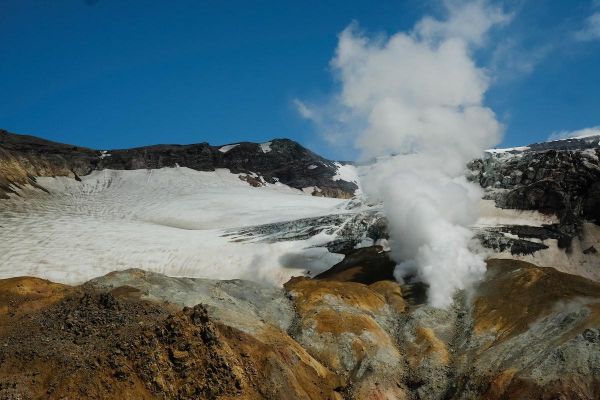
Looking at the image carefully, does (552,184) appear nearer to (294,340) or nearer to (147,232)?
(294,340)

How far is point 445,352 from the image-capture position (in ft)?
149

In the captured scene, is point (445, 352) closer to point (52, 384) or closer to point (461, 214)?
point (52, 384)

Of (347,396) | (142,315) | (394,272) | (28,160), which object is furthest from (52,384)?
(28,160)

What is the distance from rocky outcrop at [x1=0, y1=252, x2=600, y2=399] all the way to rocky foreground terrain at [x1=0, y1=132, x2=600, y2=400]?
12 cm

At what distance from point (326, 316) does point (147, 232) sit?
65.3 m

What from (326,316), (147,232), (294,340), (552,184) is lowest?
(294,340)

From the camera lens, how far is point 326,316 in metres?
49.4

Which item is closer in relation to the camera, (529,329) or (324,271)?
(529,329)

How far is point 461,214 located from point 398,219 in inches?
388

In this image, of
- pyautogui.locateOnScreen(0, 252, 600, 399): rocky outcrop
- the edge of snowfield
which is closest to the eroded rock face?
the edge of snowfield

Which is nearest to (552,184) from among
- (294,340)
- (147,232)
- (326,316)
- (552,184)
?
(552,184)

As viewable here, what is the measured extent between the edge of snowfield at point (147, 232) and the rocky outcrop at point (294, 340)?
33.7m

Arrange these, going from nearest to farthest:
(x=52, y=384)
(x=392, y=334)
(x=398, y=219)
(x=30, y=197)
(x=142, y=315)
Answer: (x=52, y=384) < (x=142, y=315) < (x=392, y=334) < (x=398, y=219) < (x=30, y=197)

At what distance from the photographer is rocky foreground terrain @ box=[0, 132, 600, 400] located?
33.8 m
